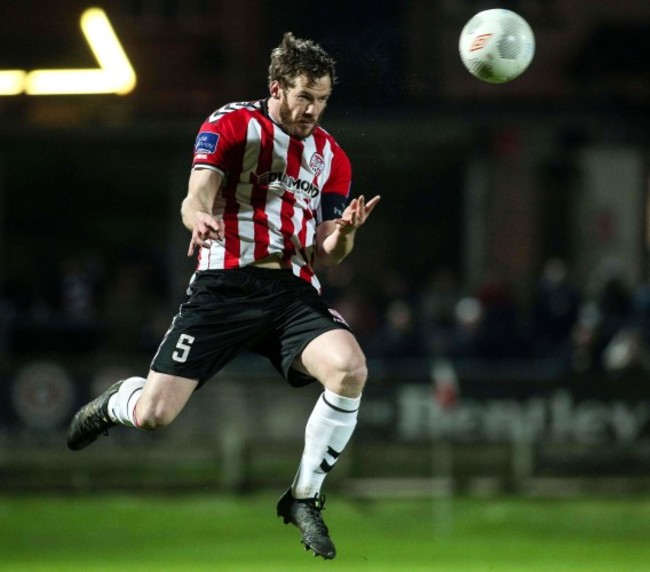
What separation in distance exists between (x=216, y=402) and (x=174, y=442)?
0.53m

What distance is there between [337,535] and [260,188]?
17.1ft

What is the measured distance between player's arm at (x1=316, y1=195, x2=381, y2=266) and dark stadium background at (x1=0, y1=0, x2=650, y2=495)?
669 millimetres

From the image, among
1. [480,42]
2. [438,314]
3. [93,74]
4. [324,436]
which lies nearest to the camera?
[324,436]

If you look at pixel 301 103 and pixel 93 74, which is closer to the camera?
pixel 301 103

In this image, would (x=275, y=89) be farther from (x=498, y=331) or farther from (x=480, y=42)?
(x=498, y=331)

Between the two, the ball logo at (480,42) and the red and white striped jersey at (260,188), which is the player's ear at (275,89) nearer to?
the red and white striped jersey at (260,188)

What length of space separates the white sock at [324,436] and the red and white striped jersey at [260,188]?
651mm

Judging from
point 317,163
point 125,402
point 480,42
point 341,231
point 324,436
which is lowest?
point 324,436

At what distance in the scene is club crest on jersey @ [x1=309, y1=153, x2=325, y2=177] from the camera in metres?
6.86

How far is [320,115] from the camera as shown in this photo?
6.69m

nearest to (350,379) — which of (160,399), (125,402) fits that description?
(160,399)

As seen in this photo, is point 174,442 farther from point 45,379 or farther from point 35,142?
point 35,142

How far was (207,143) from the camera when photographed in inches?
259

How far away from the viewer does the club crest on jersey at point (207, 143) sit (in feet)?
21.6
